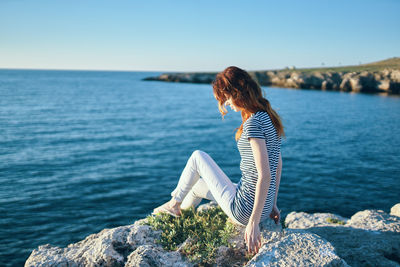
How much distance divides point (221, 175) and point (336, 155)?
17685 millimetres

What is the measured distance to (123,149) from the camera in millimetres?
20938

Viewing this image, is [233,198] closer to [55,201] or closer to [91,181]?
[55,201]

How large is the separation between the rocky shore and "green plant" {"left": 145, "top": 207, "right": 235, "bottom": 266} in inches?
4.5

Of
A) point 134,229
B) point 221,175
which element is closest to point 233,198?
point 221,175

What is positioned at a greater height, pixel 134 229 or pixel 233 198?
pixel 233 198

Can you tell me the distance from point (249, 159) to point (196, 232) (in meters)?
1.72

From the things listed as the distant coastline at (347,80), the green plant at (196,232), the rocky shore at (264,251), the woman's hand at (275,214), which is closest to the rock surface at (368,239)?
the rocky shore at (264,251)

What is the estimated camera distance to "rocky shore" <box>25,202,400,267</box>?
3994mm

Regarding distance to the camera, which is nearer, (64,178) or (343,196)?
(343,196)

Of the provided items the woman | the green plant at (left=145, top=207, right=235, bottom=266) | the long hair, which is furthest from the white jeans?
the long hair

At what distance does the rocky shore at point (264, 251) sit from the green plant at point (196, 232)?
114 millimetres

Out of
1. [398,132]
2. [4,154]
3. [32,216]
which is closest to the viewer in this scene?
[32,216]

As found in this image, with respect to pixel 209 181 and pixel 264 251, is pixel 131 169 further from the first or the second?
pixel 264 251

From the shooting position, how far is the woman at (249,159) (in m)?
3.90
